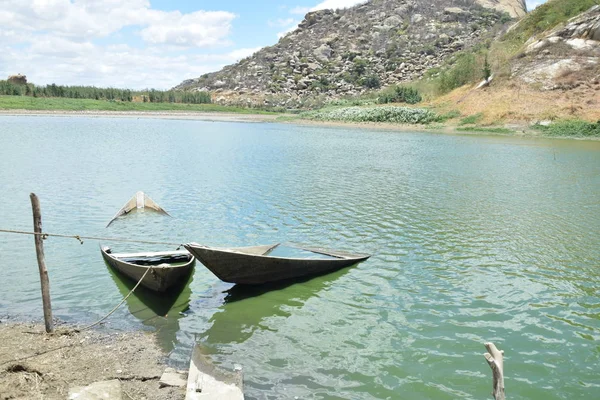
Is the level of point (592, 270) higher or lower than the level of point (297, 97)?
lower

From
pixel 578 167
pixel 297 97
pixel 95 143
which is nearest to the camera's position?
pixel 578 167

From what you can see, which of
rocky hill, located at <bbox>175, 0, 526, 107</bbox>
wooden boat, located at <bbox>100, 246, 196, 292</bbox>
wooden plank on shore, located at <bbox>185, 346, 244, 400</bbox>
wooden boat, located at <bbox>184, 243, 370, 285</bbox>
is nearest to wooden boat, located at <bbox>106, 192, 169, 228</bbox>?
wooden boat, located at <bbox>100, 246, 196, 292</bbox>

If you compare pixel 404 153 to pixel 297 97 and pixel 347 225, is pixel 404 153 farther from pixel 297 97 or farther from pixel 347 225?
pixel 297 97

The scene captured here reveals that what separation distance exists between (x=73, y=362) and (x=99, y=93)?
9632 cm

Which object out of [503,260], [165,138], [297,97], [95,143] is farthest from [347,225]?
[297,97]

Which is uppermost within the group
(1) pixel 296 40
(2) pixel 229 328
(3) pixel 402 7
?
(3) pixel 402 7

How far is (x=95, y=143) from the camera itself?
127 ft

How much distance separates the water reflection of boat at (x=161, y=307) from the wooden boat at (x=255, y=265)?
2.79ft

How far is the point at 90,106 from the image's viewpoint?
8412 centimetres

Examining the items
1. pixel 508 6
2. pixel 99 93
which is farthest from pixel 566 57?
pixel 508 6

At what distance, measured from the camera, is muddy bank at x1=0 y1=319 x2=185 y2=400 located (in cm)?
668

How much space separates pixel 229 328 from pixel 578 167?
85.8 feet

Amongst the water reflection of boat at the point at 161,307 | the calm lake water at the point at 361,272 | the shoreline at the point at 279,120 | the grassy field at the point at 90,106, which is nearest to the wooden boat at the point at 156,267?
the water reflection of boat at the point at 161,307

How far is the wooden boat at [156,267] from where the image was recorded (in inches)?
378
